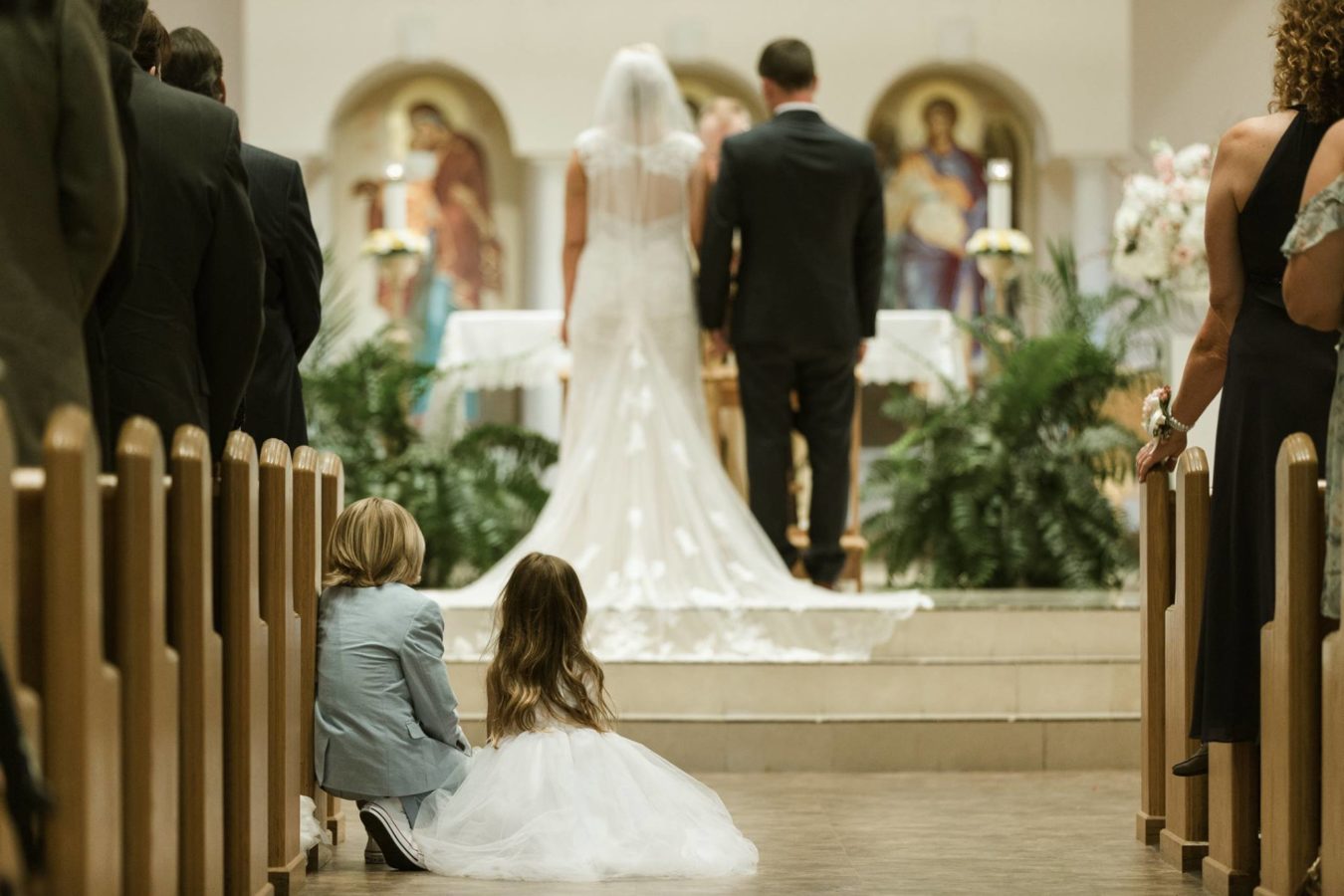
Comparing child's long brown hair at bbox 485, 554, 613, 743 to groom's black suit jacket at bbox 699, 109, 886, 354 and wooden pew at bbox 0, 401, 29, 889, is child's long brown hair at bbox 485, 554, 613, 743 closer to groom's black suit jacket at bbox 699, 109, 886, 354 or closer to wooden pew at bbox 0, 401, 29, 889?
wooden pew at bbox 0, 401, 29, 889

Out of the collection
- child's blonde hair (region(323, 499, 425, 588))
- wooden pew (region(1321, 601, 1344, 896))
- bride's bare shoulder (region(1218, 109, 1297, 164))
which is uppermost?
bride's bare shoulder (region(1218, 109, 1297, 164))

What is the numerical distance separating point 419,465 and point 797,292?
2.68 m

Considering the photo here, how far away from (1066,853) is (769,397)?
316cm

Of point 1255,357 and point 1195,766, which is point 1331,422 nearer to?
point 1255,357

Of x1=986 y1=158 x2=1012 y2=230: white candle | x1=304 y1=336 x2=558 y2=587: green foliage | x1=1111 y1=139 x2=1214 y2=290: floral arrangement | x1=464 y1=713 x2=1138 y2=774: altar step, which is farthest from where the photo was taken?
x1=986 y1=158 x2=1012 y2=230: white candle

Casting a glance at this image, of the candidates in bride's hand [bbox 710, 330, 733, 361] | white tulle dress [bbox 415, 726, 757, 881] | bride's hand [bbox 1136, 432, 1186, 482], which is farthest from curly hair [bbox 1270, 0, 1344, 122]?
bride's hand [bbox 710, 330, 733, 361]

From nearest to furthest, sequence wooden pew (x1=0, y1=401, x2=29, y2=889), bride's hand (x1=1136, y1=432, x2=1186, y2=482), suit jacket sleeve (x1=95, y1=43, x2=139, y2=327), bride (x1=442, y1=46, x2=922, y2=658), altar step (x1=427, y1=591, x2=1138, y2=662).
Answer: wooden pew (x1=0, y1=401, x2=29, y2=889) → suit jacket sleeve (x1=95, y1=43, x2=139, y2=327) → bride's hand (x1=1136, y1=432, x2=1186, y2=482) → altar step (x1=427, y1=591, x2=1138, y2=662) → bride (x1=442, y1=46, x2=922, y2=658)

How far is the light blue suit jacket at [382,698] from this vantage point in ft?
15.0

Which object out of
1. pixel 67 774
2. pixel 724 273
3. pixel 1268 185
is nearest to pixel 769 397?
pixel 724 273

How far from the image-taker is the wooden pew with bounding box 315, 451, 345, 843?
15.8ft

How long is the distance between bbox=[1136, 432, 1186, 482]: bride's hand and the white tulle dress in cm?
141

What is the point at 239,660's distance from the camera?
12.4ft

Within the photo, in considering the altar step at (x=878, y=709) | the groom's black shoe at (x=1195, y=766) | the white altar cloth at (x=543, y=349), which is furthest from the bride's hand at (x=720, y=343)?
the groom's black shoe at (x=1195, y=766)

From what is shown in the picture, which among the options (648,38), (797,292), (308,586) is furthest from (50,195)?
(648,38)
